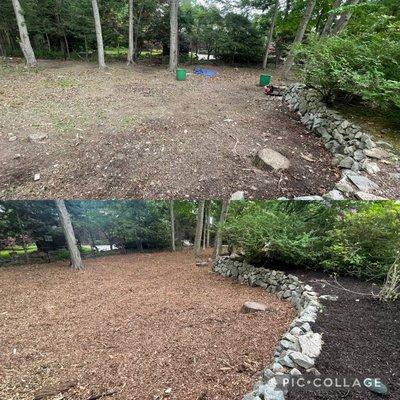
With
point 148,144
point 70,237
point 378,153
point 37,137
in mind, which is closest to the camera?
point 378,153

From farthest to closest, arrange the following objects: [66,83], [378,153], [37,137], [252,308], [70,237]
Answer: [66,83] < [70,237] < [37,137] < [378,153] < [252,308]

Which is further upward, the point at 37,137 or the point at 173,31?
the point at 173,31

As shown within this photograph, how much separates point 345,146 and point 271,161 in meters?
1.35

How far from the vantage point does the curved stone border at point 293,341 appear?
224cm

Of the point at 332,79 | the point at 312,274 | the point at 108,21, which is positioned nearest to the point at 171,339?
the point at 312,274

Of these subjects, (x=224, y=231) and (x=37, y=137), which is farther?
(x=224, y=231)

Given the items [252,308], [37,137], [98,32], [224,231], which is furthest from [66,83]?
[252,308]

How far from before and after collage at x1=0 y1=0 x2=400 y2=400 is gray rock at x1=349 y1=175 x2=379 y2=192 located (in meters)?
0.02

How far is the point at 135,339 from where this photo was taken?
11.3 ft

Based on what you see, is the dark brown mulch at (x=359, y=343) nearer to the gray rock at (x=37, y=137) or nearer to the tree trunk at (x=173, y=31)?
the gray rock at (x=37, y=137)

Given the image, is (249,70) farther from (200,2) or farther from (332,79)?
(332,79)

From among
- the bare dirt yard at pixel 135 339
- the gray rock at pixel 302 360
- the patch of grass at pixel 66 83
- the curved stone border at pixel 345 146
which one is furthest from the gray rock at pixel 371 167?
the patch of grass at pixel 66 83

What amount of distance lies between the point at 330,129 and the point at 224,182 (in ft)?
8.23

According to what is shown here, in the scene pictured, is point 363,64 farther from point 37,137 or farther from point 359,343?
point 37,137
